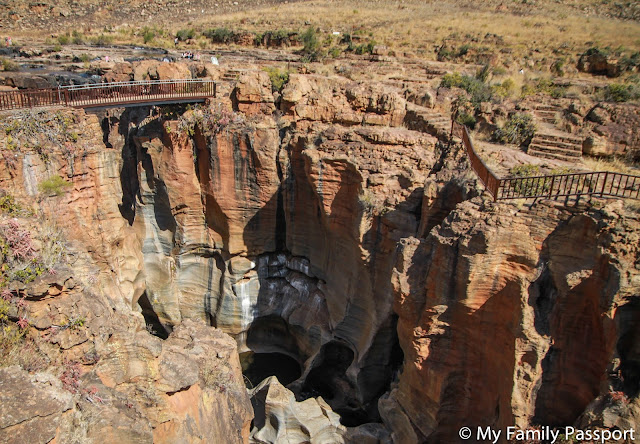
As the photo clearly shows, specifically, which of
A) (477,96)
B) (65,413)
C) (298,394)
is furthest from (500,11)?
(65,413)

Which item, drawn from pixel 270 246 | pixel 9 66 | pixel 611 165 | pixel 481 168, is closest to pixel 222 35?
pixel 9 66

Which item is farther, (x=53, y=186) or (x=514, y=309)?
(x=53, y=186)

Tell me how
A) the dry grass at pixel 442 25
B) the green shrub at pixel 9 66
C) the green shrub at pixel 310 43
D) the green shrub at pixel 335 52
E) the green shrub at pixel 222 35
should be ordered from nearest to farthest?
the green shrub at pixel 9 66
the green shrub at pixel 335 52
the green shrub at pixel 310 43
the dry grass at pixel 442 25
the green shrub at pixel 222 35

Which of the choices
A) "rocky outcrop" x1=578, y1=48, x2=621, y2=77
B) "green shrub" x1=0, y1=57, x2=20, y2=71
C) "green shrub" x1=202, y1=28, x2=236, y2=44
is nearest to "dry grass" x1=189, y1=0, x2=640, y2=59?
"green shrub" x1=202, y1=28, x2=236, y2=44

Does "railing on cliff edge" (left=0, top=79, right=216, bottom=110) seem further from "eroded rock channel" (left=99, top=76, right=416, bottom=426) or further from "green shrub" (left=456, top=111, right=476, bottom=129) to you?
"green shrub" (left=456, top=111, right=476, bottom=129)

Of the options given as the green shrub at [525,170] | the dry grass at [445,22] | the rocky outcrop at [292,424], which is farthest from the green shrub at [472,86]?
the rocky outcrop at [292,424]

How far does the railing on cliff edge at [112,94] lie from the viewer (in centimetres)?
1553

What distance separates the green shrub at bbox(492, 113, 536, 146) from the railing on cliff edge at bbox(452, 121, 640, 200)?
356 centimetres

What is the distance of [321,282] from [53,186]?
9.71 meters

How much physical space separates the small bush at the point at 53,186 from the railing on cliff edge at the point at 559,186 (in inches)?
459

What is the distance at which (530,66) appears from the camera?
2603 centimetres

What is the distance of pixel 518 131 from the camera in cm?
1531

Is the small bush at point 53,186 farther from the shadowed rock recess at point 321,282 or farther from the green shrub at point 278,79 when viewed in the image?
the green shrub at point 278,79

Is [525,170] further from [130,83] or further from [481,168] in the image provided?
[130,83]
